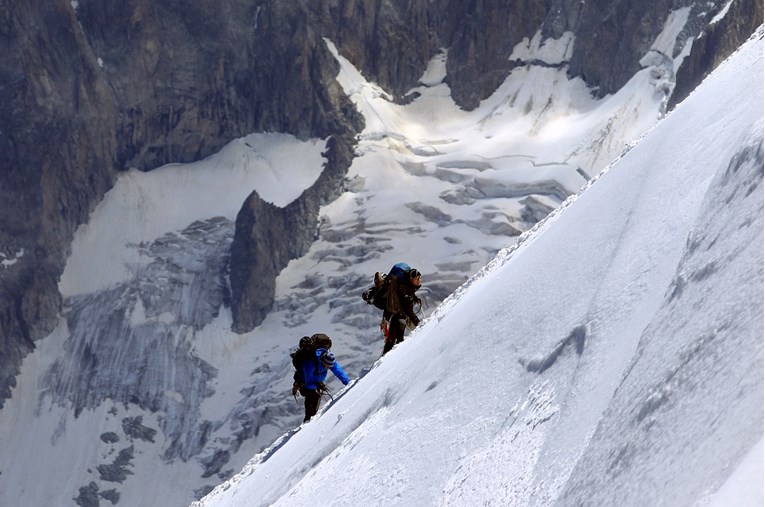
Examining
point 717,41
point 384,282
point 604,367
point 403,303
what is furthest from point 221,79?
point 604,367

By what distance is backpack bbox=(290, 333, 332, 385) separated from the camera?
2081 cm

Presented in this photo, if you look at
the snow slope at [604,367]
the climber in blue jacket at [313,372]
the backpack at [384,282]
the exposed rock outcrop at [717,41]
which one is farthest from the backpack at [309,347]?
the exposed rock outcrop at [717,41]

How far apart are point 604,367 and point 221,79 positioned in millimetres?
141328

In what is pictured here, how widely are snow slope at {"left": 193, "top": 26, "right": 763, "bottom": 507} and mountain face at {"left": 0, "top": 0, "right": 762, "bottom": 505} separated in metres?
109

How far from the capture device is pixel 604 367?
11242mm

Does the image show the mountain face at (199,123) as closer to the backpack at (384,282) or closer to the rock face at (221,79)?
the rock face at (221,79)

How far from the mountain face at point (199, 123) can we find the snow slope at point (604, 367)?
358 feet

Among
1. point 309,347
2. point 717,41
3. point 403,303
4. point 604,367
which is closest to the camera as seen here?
point 604,367

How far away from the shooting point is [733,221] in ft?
33.4

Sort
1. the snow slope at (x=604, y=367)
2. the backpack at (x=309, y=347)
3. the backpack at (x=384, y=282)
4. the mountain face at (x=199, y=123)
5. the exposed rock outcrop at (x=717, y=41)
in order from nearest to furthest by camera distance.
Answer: the snow slope at (x=604, y=367), the backpack at (x=309, y=347), the backpack at (x=384, y=282), the mountain face at (x=199, y=123), the exposed rock outcrop at (x=717, y=41)

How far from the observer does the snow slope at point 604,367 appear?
28.7ft

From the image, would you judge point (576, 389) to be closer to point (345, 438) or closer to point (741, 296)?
point (741, 296)

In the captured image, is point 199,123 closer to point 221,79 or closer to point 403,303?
point 221,79

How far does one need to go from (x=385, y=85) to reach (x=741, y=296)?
14879 centimetres
